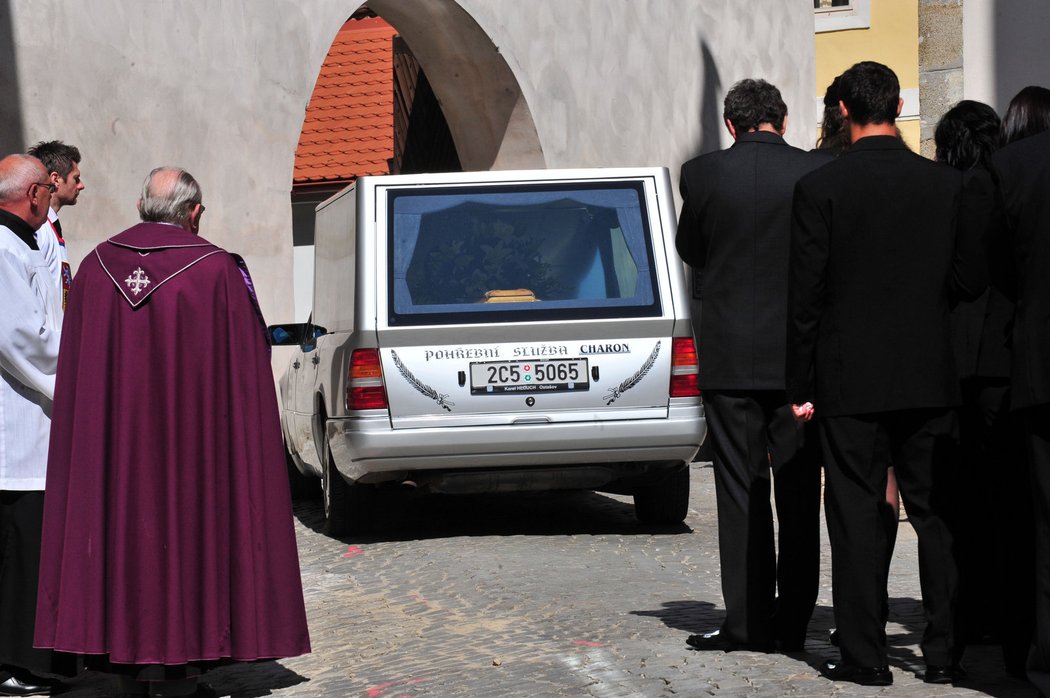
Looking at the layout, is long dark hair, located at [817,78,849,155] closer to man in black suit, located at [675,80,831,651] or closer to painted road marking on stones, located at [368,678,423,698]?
man in black suit, located at [675,80,831,651]

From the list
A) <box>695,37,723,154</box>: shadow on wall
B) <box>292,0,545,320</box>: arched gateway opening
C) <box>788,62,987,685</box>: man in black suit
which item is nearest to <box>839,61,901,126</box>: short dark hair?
<box>788,62,987,685</box>: man in black suit

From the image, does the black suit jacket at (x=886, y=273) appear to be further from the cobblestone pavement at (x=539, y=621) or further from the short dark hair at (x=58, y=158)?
the short dark hair at (x=58, y=158)

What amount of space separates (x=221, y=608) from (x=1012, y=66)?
1500 centimetres

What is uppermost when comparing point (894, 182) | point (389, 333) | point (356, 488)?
point (894, 182)

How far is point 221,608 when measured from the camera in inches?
217

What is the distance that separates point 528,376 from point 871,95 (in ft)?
13.0

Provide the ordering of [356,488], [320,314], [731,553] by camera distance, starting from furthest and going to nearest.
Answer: [320,314]
[356,488]
[731,553]

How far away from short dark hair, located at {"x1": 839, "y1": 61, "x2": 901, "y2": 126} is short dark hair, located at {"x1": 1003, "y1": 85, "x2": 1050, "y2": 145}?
38 cm

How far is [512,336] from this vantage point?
30.0ft

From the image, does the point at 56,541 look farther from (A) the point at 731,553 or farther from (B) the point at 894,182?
(B) the point at 894,182

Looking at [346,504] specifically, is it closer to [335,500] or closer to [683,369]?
[335,500]

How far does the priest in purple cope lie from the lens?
5.47m

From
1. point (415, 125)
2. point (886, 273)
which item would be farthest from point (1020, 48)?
point (886, 273)

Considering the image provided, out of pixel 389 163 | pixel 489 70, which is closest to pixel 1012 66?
pixel 489 70
